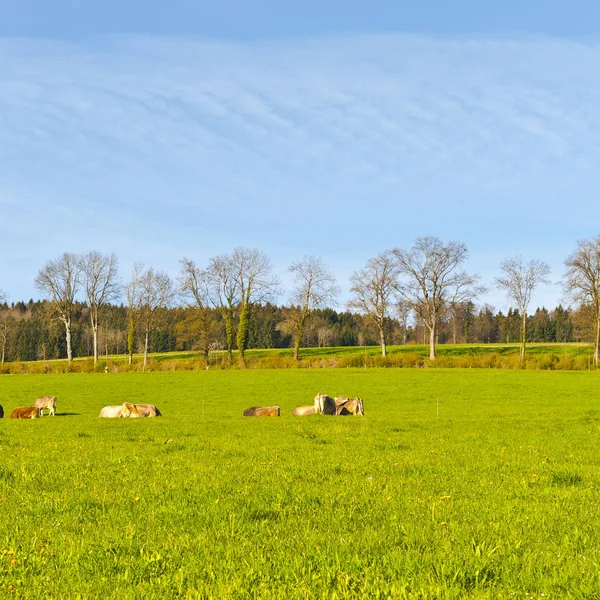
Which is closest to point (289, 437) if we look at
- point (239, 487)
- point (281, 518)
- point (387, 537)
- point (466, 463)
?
point (466, 463)

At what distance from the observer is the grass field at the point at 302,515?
5.59 metres

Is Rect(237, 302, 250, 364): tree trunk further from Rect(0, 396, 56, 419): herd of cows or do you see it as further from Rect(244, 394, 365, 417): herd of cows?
Rect(244, 394, 365, 417): herd of cows

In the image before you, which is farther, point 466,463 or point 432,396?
point 432,396

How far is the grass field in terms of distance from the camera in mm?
5594

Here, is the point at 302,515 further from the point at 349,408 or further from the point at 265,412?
the point at 265,412

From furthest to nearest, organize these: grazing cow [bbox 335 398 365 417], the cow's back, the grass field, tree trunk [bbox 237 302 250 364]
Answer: tree trunk [bbox 237 302 250 364], the cow's back, grazing cow [bbox 335 398 365 417], the grass field

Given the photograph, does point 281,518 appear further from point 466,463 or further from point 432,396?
point 432,396

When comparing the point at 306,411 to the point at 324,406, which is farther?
the point at 306,411

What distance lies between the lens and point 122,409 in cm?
3200

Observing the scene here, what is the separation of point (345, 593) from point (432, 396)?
140 ft

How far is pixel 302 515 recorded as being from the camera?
8.01 meters

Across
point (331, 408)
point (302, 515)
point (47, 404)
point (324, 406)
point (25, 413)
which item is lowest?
point (25, 413)

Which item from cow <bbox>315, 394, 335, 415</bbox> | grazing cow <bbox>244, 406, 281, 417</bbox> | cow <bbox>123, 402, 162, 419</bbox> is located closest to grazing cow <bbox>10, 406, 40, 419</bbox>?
cow <bbox>123, 402, 162, 419</bbox>

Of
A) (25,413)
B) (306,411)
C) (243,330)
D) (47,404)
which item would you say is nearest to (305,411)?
(306,411)
